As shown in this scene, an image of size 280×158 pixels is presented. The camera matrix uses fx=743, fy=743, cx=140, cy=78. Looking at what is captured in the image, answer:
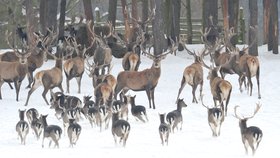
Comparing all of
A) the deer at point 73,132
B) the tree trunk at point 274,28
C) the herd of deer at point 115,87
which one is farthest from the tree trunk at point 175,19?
the deer at point 73,132

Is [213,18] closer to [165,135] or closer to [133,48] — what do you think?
[133,48]

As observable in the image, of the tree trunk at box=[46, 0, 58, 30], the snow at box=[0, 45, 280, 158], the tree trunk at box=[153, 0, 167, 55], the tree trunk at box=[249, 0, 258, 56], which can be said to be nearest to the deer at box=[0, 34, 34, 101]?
the snow at box=[0, 45, 280, 158]

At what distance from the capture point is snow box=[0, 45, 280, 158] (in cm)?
1283

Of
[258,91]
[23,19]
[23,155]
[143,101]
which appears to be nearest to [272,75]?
[258,91]

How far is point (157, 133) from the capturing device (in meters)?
15.0

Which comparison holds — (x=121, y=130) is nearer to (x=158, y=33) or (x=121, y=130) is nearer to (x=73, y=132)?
(x=73, y=132)

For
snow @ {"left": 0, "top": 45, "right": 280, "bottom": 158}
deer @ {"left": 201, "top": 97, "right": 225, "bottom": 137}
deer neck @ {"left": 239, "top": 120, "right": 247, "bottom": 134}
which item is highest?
deer neck @ {"left": 239, "top": 120, "right": 247, "bottom": 134}

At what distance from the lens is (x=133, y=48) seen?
24.6 m

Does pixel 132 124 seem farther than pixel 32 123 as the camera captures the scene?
Yes

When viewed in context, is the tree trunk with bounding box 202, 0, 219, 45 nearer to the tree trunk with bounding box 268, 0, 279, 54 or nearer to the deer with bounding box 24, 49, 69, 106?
the tree trunk with bounding box 268, 0, 279, 54

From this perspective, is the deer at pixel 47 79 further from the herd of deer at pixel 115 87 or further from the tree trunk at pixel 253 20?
the tree trunk at pixel 253 20

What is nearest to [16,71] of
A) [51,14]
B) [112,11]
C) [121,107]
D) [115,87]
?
[115,87]

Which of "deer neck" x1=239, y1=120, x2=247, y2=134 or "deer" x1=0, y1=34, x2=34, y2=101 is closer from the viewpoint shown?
"deer neck" x1=239, y1=120, x2=247, y2=134

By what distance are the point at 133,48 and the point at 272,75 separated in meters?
4.71
